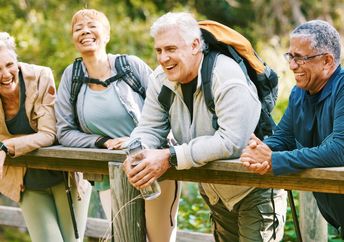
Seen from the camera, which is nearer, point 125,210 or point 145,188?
point 145,188

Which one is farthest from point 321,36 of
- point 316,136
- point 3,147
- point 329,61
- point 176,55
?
point 3,147

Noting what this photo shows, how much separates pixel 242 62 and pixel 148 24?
909cm

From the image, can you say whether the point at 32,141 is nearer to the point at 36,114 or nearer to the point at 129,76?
the point at 36,114


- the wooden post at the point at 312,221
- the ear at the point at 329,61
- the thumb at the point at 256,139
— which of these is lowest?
the wooden post at the point at 312,221

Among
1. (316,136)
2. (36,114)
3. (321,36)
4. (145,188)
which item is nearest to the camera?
(321,36)

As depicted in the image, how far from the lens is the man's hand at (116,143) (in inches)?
A: 155

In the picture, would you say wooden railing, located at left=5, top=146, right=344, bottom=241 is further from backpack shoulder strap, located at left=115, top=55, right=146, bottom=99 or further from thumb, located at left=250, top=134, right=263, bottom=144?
backpack shoulder strap, located at left=115, top=55, right=146, bottom=99

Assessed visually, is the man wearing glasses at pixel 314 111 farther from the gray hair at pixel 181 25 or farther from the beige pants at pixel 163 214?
the beige pants at pixel 163 214

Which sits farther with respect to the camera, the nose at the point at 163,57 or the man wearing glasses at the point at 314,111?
the nose at the point at 163,57

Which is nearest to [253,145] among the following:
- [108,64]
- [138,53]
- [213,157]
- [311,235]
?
[213,157]

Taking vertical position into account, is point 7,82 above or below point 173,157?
above

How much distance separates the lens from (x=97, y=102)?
4.10 m

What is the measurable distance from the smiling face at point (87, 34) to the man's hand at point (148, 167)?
0.91m

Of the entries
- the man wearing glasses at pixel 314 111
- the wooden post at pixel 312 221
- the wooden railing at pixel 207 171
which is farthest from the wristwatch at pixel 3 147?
the wooden post at pixel 312 221
